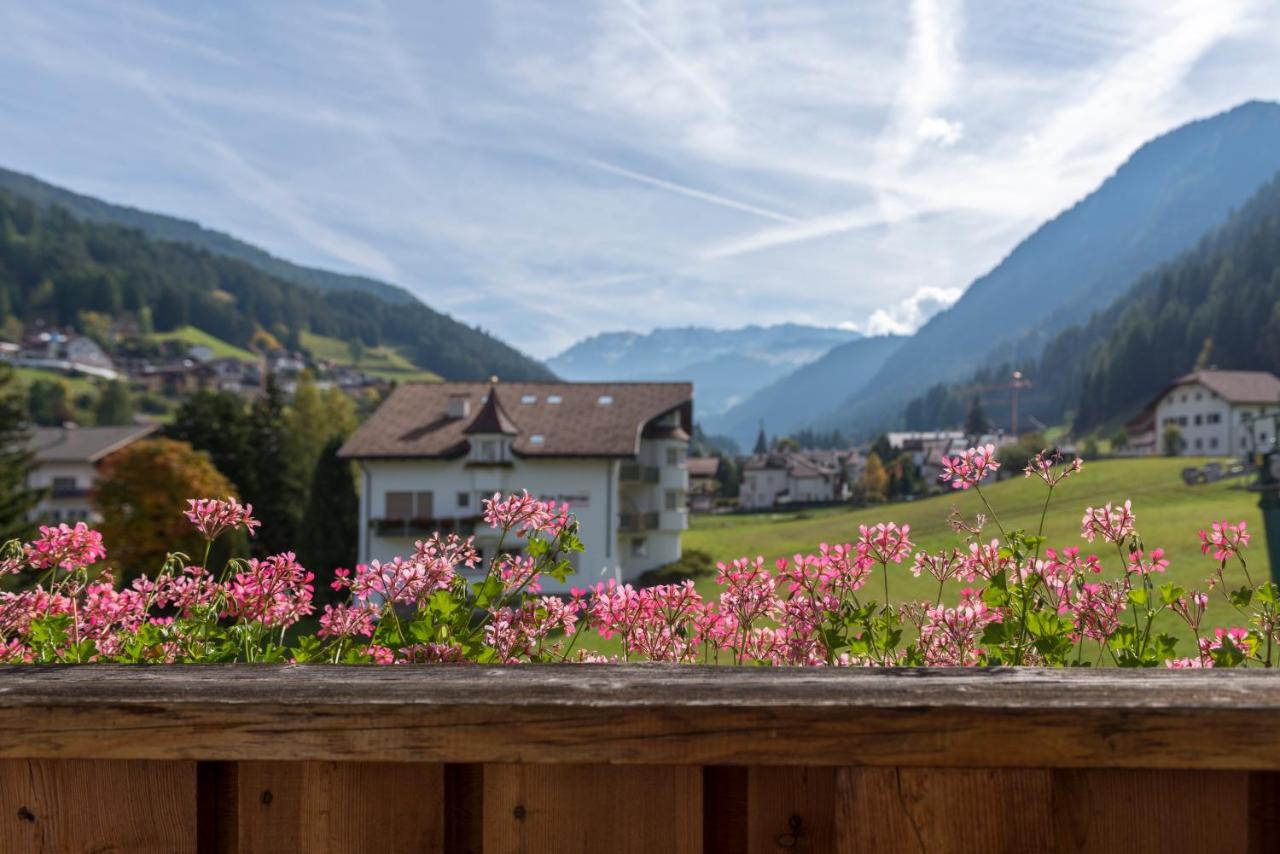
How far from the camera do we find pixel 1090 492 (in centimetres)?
3662

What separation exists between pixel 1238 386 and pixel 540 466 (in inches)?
2220

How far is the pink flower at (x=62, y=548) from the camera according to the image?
2.49 meters

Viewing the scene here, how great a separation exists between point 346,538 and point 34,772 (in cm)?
3861

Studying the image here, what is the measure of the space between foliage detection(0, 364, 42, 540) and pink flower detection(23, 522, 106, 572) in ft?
113

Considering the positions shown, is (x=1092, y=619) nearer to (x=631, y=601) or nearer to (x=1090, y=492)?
(x=631, y=601)

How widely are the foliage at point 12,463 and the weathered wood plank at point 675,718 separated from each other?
3618cm

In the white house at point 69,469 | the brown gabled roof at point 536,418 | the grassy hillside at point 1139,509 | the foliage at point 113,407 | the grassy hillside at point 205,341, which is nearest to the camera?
the grassy hillside at point 1139,509

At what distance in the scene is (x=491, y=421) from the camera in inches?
1404

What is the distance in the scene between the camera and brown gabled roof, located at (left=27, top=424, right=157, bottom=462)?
66.5 m

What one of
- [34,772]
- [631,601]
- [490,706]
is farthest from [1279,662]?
[34,772]

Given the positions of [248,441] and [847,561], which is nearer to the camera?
[847,561]

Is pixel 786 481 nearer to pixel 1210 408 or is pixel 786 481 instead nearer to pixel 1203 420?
pixel 1203 420

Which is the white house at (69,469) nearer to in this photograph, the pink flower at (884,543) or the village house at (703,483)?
the village house at (703,483)

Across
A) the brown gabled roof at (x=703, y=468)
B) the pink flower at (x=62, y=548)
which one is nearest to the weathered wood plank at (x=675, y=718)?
the pink flower at (x=62, y=548)
